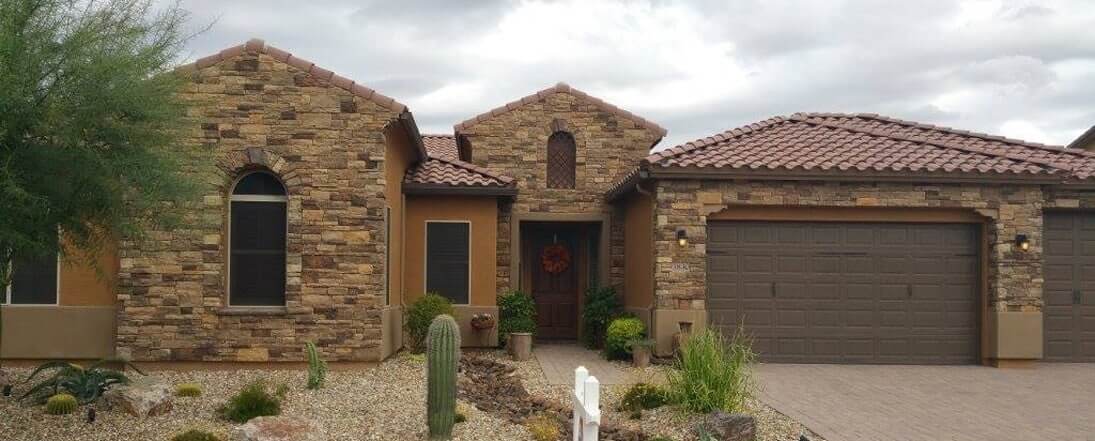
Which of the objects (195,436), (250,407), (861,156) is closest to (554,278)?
(861,156)

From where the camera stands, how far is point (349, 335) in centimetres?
1273

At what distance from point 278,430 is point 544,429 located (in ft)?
7.99

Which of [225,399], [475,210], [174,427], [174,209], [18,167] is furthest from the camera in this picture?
[475,210]

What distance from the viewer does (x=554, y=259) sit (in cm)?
1897

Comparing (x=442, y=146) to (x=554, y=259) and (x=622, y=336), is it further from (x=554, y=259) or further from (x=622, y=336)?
(x=622, y=336)

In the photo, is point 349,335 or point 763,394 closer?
point 763,394

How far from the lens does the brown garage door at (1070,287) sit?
15.4 m


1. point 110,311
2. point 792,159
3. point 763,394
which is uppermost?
point 792,159

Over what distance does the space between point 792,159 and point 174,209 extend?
914 cm

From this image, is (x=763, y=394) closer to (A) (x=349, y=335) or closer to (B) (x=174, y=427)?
(A) (x=349, y=335)

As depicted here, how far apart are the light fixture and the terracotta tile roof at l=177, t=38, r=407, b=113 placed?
14.8ft

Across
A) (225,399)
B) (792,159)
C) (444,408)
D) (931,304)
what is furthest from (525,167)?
(444,408)

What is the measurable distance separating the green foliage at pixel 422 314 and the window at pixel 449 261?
1.17 meters

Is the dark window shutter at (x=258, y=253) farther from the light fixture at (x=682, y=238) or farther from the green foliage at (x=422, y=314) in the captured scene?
the light fixture at (x=682, y=238)
